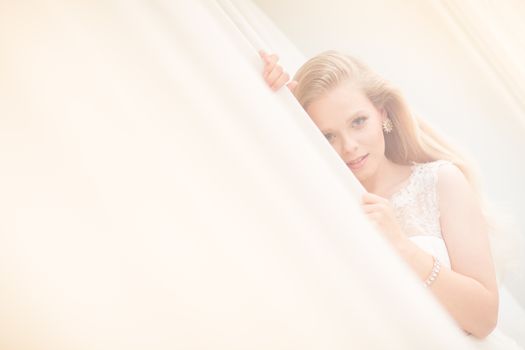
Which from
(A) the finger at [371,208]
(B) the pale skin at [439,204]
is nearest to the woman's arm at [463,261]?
(B) the pale skin at [439,204]

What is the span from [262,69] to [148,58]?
196 mm

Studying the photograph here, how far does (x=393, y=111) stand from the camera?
3.90 ft

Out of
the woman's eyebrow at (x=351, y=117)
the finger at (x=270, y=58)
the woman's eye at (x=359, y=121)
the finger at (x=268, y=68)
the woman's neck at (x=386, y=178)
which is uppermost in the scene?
the finger at (x=270, y=58)

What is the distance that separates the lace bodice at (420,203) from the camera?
40.4 inches

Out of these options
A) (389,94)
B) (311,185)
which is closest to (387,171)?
(389,94)

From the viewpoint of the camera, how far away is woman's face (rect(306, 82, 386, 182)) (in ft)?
3.46

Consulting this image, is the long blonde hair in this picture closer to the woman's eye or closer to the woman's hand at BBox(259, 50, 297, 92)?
the woman's eye

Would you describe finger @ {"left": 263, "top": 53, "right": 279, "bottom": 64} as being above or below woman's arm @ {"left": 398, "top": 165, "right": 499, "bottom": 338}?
above

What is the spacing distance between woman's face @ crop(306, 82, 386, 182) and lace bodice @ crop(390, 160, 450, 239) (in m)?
0.09

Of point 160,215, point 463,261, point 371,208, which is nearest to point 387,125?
point 463,261

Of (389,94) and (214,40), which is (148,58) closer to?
(214,40)

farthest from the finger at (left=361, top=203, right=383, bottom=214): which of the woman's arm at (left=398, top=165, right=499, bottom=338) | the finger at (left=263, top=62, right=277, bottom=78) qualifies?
the finger at (left=263, top=62, right=277, bottom=78)

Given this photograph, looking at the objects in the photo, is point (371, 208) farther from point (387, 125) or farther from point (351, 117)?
point (387, 125)

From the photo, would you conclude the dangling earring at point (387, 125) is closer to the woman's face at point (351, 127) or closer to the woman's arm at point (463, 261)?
the woman's face at point (351, 127)
